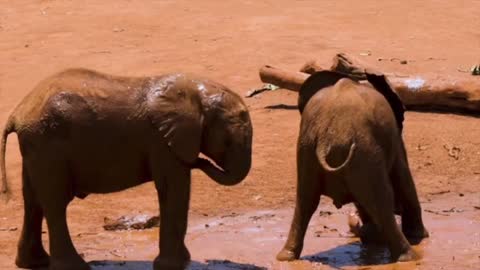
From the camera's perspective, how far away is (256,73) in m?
15.2

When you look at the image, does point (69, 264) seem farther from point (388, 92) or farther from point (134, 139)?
point (388, 92)

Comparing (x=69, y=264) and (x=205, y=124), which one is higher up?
(x=205, y=124)

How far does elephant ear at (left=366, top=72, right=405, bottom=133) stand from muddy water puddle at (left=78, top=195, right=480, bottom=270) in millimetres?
978

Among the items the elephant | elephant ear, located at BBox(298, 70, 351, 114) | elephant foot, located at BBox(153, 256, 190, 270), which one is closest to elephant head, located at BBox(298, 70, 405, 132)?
elephant ear, located at BBox(298, 70, 351, 114)

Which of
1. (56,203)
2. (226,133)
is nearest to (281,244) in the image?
(226,133)

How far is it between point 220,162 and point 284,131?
489 cm

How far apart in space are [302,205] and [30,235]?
5.94 ft

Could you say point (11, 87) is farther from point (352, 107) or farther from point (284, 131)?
point (352, 107)

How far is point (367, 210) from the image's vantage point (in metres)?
8.07

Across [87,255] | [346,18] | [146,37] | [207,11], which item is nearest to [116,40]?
[146,37]

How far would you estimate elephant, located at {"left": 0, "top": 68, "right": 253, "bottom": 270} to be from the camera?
24.6 ft

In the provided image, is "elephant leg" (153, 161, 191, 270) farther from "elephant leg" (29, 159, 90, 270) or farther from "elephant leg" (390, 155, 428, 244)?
"elephant leg" (390, 155, 428, 244)

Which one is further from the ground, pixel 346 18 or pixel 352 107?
pixel 352 107

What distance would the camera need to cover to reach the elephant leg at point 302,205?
26.9 feet
